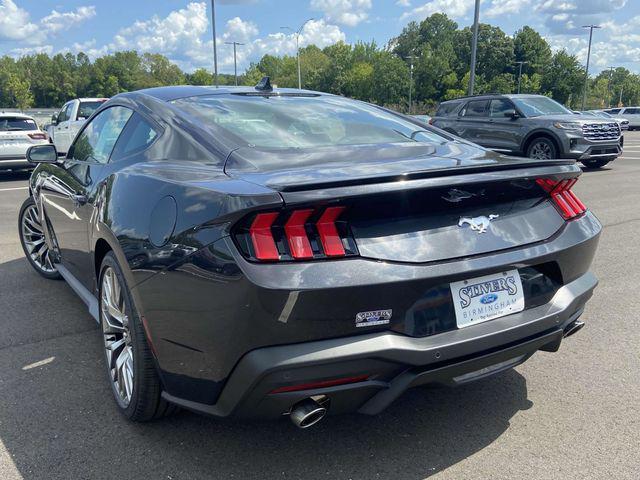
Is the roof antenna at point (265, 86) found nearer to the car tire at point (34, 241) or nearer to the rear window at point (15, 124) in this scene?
the car tire at point (34, 241)

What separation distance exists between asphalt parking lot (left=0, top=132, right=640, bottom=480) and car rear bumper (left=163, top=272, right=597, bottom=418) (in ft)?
1.19

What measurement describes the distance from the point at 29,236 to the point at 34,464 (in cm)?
322

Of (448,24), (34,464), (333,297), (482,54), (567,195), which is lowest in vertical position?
(34,464)

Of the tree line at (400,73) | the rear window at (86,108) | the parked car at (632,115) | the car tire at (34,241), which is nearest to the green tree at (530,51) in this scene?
the tree line at (400,73)

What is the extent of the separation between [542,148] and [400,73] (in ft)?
235

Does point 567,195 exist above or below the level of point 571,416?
above

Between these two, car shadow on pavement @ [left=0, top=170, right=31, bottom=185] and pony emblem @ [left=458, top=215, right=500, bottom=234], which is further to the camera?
car shadow on pavement @ [left=0, top=170, right=31, bottom=185]

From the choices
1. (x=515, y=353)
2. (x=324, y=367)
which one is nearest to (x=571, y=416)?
(x=515, y=353)

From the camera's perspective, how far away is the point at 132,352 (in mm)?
2504

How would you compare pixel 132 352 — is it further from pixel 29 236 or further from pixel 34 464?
pixel 29 236

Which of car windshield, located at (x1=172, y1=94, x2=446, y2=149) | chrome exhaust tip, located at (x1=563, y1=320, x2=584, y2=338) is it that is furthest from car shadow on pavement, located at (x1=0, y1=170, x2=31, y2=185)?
chrome exhaust tip, located at (x1=563, y1=320, x2=584, y2=338)

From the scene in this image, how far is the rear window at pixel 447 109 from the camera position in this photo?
14648 millimetres

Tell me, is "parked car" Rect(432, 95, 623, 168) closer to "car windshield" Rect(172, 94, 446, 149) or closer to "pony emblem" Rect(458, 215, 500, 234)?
"car windshield" Rect(172, 94, 446, 149)

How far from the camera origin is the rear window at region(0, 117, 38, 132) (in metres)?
12.8
